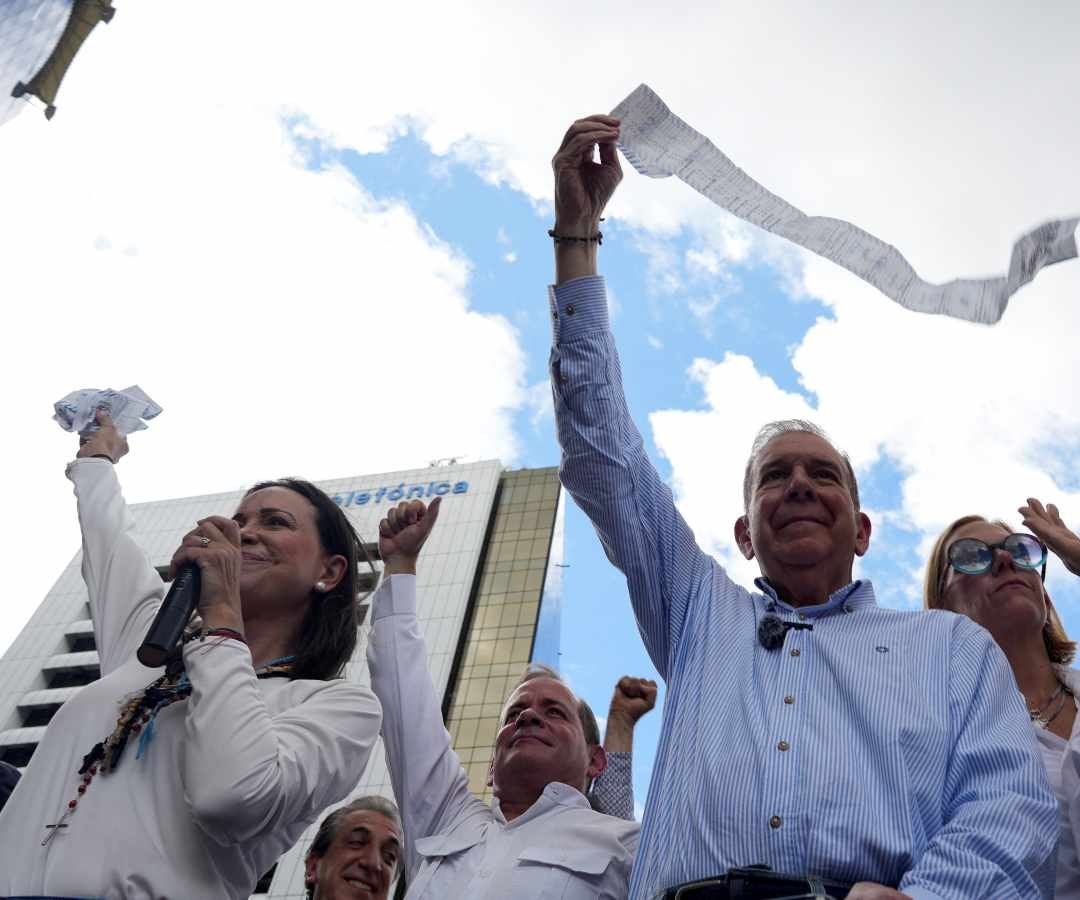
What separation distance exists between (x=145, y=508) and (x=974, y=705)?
60.5 meters

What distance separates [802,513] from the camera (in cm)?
275

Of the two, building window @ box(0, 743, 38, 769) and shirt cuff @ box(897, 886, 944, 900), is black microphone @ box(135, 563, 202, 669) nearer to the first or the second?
shirt cuff @ box(897, 886, 944, 900)

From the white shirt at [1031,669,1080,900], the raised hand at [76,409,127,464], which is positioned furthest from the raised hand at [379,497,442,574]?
the white shirt at [1031,669,1080,900]

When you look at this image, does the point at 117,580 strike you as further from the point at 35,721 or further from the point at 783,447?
the point at 35,721

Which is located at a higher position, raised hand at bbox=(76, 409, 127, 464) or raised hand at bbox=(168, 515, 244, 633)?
raised hand at bbox=(76, 409, 127, 464)

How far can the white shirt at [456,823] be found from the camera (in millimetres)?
2809

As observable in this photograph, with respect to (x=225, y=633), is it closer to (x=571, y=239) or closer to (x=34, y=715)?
(x=571, y=239)

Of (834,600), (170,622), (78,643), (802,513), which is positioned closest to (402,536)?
(170,622)

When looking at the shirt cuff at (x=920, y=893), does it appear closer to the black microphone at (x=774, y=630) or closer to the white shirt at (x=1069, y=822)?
the black microphone at (x=774, y=630)

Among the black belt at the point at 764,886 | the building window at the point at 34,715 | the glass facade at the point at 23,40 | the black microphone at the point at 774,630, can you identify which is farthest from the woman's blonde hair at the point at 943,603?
the building window at the point at 34,715

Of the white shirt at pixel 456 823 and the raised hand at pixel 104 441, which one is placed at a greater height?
the raised hand at pixel 104 441

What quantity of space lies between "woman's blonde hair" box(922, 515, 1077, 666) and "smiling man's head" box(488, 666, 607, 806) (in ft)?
4.30

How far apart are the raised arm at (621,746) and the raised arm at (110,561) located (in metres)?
1.87

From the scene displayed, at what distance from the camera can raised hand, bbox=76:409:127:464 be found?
3480 mm
